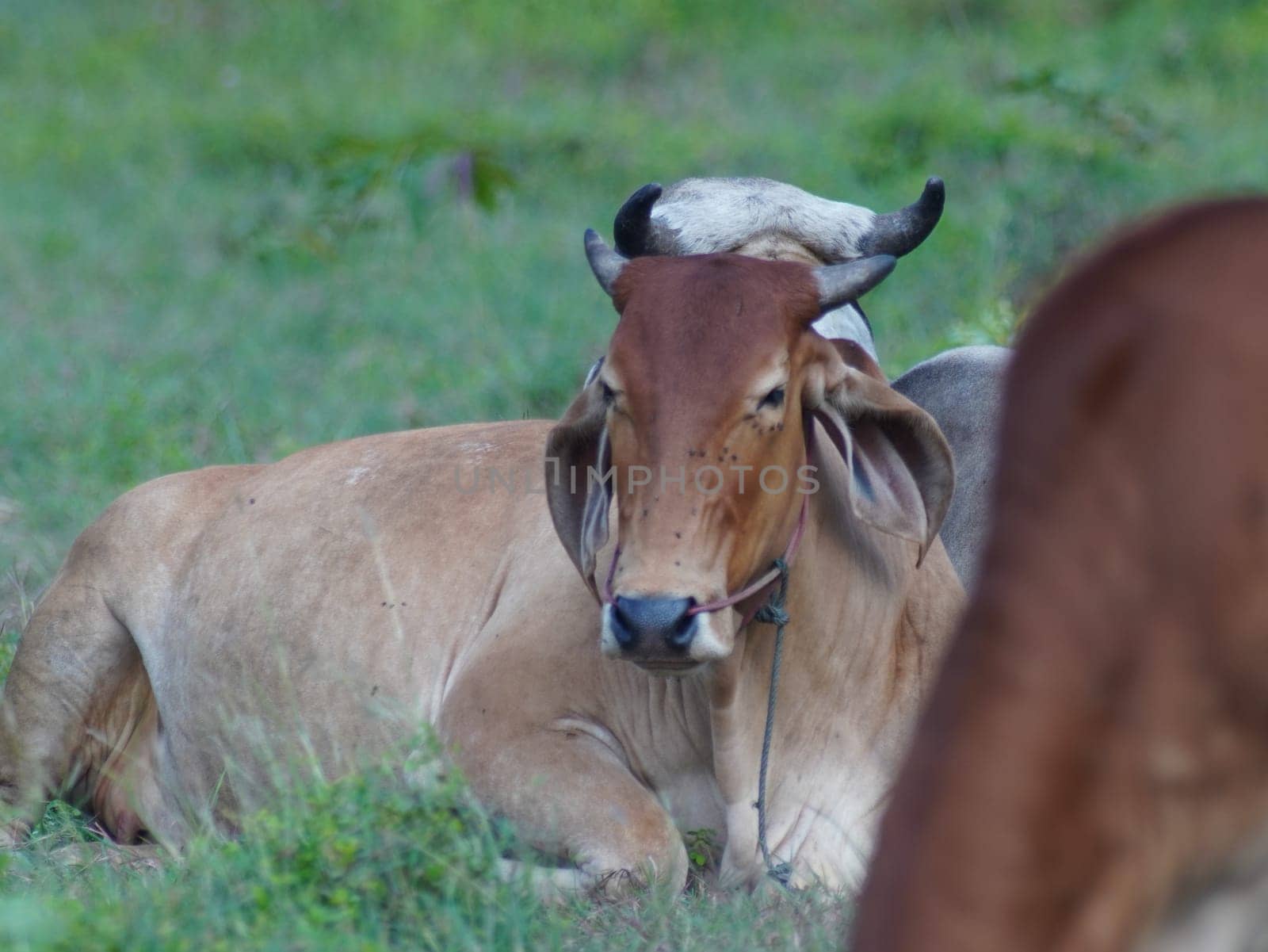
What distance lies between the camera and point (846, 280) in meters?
3.28

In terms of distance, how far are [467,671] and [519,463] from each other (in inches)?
25.1

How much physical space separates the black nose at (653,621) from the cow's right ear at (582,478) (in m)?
0.48

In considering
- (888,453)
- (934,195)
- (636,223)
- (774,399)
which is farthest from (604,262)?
(934,195)

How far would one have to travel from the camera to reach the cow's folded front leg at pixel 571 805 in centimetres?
330

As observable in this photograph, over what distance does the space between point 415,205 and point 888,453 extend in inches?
213

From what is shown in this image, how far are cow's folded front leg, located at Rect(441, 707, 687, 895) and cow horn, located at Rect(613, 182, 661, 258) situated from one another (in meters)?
1.07

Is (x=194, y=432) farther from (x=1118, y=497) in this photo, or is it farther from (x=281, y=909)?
(x=1118, y=497)

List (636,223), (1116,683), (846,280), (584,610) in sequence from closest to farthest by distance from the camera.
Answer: (1116,683) → (846,280) → (584,610) → (636,223)

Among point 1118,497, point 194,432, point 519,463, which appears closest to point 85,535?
point 519,463

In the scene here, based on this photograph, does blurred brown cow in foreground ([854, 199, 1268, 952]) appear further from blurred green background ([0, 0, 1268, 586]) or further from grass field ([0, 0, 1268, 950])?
blurred green background ([0, 0, 1268, 586])

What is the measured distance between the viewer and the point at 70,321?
321 inches

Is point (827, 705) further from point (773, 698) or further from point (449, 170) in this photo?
point (449, 170)


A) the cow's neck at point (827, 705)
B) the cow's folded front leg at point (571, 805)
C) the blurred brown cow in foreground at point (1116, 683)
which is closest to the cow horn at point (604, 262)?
the cow's neck at point (827, 705)

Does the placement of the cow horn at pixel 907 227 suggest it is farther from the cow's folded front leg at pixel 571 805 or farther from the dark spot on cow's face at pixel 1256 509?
the dark spot on cow's face at pixel 1256 509
